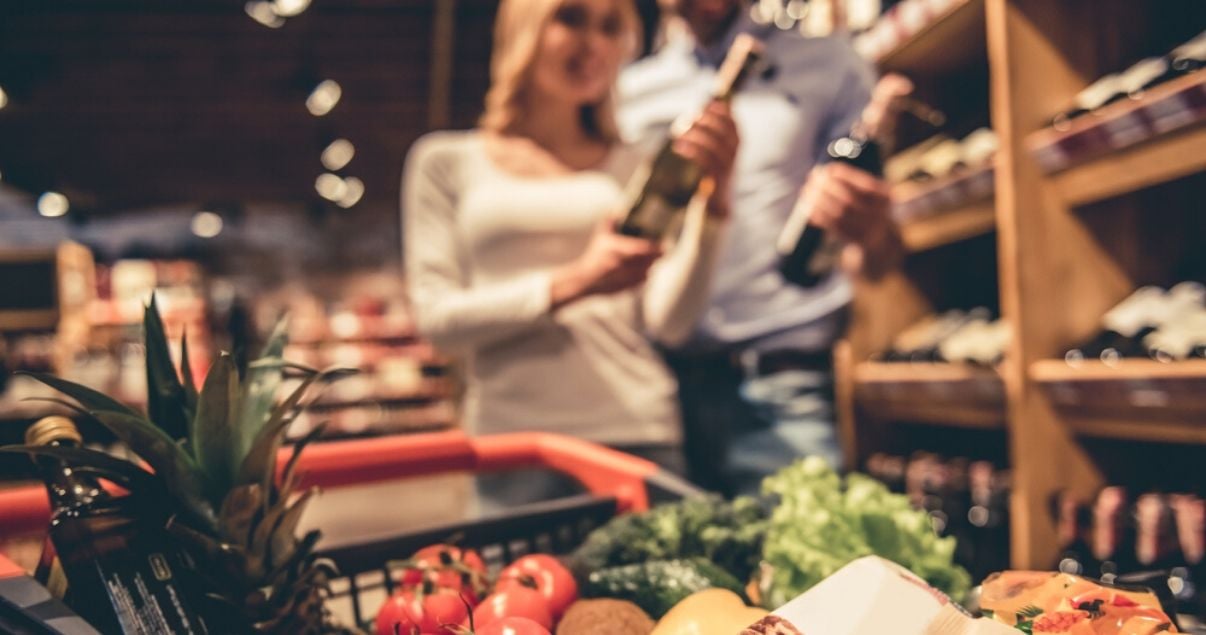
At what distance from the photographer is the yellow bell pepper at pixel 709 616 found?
78 cm

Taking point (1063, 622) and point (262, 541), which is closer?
point (1063, 622)

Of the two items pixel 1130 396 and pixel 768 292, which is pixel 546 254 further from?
pixel 1130 396

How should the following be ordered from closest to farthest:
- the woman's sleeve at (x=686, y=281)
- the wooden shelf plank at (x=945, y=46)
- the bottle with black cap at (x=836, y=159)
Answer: the woman's sleeve at (x=686, y=281) → the bottle with black cap at (x=836, y=159) → the wooden shelf plank at (x=945, y=46)

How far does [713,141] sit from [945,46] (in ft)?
4.41

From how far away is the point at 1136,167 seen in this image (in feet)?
5.53

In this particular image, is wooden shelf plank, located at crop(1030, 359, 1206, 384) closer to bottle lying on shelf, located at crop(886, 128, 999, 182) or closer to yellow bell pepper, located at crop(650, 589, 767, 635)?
bottle lying on shelf, located at crop(886, 128, 999, 182)

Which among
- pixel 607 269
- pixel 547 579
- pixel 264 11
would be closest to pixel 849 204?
pixel 607 269

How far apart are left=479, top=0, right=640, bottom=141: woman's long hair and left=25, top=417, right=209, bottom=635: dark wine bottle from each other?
1162 mm

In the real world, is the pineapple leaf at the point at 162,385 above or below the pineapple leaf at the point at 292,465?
above

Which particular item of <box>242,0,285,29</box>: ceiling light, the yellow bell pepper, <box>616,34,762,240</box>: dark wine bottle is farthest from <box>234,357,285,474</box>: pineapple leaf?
<box>242,0,285,29</box>: ceiling light

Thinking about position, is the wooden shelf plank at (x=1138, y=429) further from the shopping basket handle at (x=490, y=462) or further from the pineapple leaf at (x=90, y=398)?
the pineapple leaf at (x=90, y=398)

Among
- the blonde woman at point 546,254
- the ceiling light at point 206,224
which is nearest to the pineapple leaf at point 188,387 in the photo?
the blonde woman at point 546,254

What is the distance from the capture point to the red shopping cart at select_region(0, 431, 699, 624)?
40.9 inches

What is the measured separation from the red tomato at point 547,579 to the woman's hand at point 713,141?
78 centimetres
